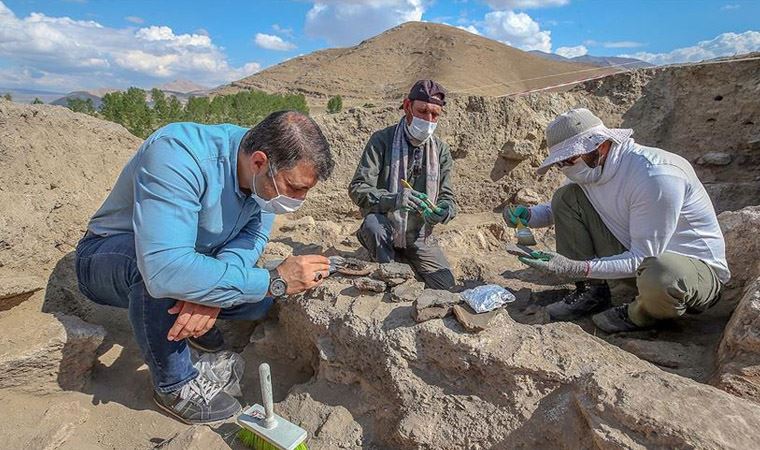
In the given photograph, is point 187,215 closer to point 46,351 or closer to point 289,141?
point 289,141

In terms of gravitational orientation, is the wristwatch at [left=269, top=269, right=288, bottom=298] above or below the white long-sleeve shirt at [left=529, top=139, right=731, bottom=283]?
Answer: below

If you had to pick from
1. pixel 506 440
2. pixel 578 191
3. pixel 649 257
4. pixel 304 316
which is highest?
pixel 578 191

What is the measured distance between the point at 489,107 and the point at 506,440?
430cm

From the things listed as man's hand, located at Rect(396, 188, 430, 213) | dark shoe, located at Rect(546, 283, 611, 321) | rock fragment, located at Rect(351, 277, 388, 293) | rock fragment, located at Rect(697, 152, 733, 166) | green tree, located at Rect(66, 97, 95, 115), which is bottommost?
dark shoe, located at Rect(546, 283, 611, 321)

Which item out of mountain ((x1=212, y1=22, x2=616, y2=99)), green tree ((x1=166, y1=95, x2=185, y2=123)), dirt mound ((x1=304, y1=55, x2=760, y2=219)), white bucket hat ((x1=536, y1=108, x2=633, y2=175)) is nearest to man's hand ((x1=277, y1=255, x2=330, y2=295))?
white bucket hat ((x1=536, y1=108, x2=633, y2=175))

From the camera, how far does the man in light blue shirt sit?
1.69m

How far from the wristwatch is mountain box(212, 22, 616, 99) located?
1520 inches

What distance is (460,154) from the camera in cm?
524

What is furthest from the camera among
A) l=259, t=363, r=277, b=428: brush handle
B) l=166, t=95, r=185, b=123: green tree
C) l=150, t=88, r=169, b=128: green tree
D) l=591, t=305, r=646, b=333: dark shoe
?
l=166, t=95, r=185, b=123: green tree

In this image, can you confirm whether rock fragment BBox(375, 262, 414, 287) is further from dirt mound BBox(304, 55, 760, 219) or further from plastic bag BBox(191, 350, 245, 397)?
dirt mound BBox(304, 55, 760, 219)

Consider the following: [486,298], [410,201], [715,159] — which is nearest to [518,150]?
[715,159]

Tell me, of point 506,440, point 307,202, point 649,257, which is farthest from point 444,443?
point 307,202

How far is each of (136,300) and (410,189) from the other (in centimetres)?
182

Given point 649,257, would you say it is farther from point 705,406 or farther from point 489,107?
point 489,107
